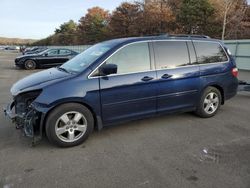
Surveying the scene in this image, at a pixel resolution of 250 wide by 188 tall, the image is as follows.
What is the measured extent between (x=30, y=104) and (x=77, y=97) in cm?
79

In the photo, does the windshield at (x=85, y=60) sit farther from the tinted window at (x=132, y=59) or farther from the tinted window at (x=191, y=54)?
the tinted window at (x=191, y=54)

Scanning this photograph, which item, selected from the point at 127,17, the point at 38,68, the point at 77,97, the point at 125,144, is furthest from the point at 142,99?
the point at 127,17

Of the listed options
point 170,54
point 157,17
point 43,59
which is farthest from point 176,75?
point 157,17

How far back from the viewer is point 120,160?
3633 mm

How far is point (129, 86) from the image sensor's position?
4340mm

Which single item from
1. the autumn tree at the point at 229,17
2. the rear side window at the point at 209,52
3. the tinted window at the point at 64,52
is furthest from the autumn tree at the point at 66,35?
the rear side window at the point at 209,52

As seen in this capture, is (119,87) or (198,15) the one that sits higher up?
(198,15)

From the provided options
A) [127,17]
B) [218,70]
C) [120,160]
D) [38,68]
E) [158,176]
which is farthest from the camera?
[127,17]

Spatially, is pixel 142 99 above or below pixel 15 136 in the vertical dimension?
above

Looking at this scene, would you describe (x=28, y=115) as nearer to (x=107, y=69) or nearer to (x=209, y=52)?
(x=107, y=69)

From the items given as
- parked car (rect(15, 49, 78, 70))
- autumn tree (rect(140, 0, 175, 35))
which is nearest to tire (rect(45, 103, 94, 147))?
parked car (rect(15, 49, 78, 70))

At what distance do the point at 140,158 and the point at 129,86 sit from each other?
4.20 ft

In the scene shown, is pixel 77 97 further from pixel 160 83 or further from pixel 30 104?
pixel 160 83

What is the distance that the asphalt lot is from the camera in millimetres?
3117
